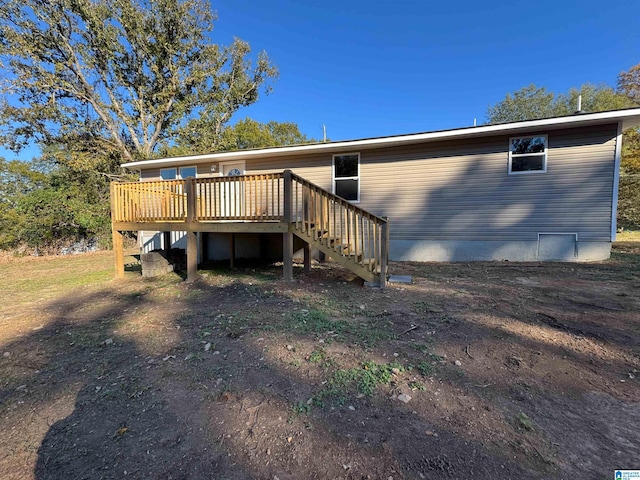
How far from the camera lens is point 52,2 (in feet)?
45.9

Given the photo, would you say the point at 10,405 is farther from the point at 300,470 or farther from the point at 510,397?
the point at 510,397

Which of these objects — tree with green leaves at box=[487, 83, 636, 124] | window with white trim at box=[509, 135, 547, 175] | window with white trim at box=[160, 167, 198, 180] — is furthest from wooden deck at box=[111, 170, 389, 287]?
tree with green leaves at box=[487, 83, 636, 124]

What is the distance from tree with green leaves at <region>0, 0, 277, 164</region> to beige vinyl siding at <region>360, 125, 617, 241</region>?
1412 cm

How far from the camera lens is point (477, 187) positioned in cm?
820

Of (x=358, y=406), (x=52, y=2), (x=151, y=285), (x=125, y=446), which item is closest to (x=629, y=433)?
(x=358, y=406)

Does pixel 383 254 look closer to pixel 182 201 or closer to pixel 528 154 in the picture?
pixel 182 201

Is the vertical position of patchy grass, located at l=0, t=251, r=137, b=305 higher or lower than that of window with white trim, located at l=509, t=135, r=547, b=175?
lower

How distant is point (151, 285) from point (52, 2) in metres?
16.6

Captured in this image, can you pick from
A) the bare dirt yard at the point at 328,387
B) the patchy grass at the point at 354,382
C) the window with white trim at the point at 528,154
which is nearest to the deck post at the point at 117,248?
the bare dirt yard at the point at 328,387

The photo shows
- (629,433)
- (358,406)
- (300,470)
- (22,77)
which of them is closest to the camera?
(300,470)

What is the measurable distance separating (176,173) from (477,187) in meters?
10.2

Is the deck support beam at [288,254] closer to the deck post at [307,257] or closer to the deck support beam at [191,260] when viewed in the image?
the deck post at [307,257]

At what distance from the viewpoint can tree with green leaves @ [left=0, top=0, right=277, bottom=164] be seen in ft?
46.0

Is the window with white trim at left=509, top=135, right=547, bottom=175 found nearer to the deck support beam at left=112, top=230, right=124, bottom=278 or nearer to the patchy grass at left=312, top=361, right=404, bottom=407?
the patchy grass at left=312, top=361, right=404, bottom=407
